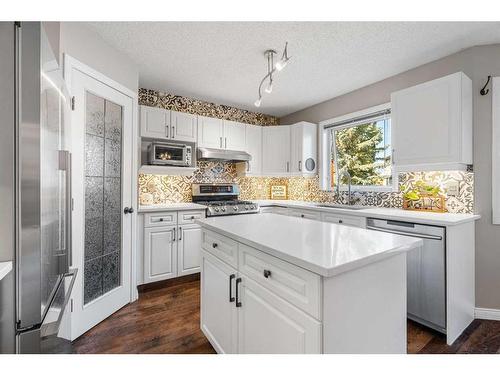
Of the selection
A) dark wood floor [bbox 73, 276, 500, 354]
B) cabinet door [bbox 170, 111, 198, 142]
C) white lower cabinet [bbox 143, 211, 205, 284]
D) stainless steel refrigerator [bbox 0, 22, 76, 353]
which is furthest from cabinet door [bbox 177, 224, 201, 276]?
stainless steel refrigerator [bbox 0, 22, 76, 353]

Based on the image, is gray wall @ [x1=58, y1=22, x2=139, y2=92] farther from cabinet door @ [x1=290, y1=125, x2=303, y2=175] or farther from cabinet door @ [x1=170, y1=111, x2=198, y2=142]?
cabinet door @ [x1=290, y1=125, x2=303, y2=175]

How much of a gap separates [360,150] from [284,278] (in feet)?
9.38

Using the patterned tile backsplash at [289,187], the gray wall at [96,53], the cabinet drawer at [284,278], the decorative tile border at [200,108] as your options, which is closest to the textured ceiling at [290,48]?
the gray wall at [96,53]

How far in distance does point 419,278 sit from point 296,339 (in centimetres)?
154

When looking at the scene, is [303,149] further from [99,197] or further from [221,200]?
[99,197]

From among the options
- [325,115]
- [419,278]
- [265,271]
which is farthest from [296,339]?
[325,115]

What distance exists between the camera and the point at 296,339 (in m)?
0.98

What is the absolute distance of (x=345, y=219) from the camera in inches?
101

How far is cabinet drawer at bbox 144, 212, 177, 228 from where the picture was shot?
8.69ft

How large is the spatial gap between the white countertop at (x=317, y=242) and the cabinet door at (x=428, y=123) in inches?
53.4

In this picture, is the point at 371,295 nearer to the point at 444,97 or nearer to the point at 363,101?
the point at 444,97

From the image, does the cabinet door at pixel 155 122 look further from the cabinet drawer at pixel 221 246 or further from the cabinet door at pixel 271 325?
the cabinet door at pixel 271 325

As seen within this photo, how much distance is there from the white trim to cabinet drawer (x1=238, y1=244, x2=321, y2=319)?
2.18 meters

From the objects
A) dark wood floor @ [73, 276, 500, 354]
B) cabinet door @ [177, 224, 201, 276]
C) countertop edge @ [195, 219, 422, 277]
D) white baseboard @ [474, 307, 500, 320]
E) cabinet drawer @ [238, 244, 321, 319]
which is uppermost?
countertop edge @ [195, 219, 422, 277]
